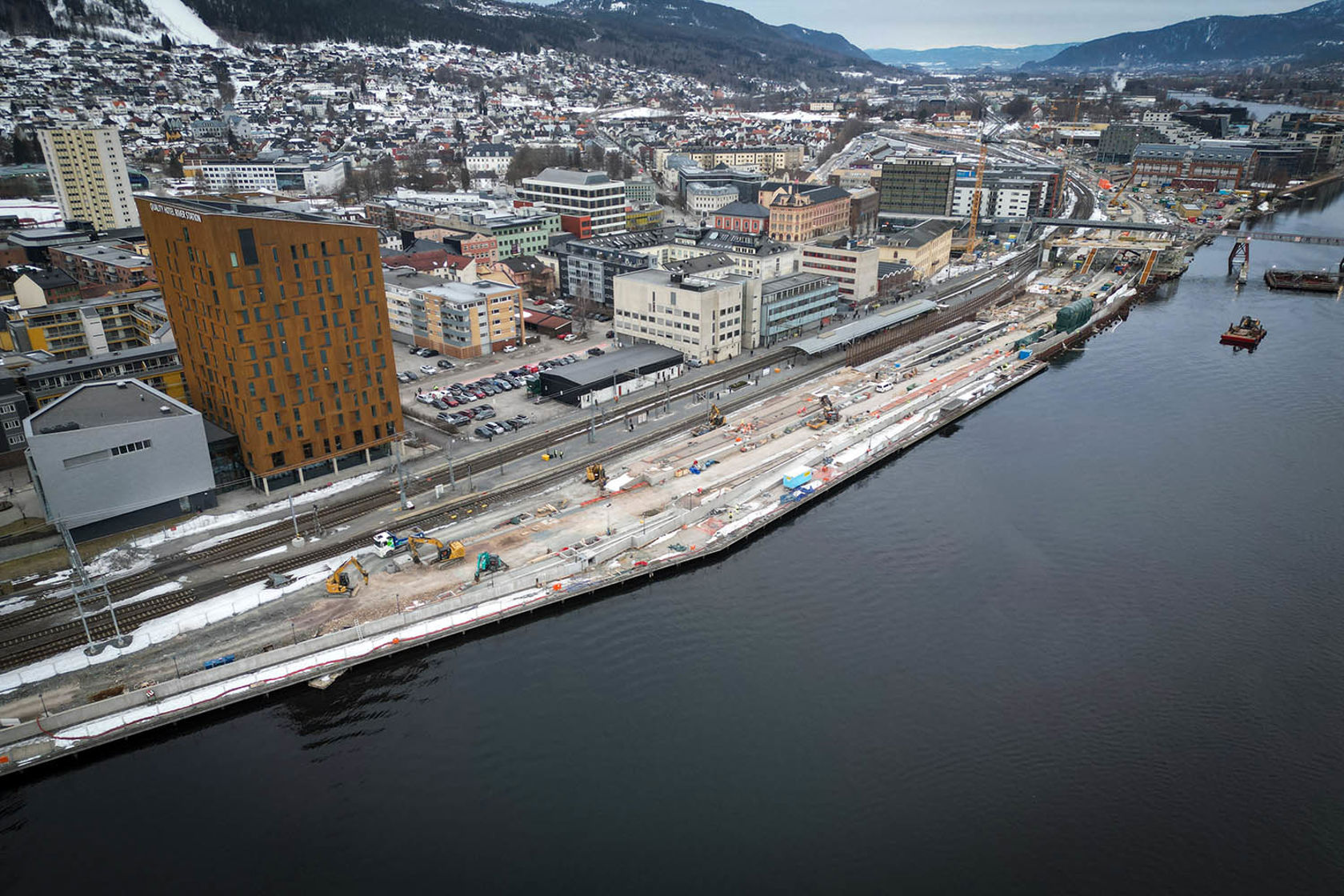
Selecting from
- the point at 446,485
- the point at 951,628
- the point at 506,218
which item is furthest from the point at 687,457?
the point at 506,218

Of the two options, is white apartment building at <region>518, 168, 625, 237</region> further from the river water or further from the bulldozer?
the river water

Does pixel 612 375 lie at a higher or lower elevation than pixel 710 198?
lower

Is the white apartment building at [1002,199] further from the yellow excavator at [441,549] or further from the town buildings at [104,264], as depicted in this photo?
the yellow excavator at [441,549]

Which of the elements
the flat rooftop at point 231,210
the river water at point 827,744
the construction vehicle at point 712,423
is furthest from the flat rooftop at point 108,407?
the construction vehicle at point 712,423

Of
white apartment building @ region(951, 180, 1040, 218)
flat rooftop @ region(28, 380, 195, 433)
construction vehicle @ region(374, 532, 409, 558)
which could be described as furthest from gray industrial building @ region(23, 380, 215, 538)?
white apartment building @ region(951, 180, 1040, 218)

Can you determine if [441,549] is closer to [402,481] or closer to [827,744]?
[402,481]

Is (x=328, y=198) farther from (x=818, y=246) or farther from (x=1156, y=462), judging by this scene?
(x=1156, y=462)

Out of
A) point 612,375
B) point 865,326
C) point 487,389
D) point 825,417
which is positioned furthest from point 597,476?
point 865,326
